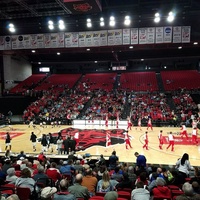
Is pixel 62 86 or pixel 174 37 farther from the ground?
pixel 174 37

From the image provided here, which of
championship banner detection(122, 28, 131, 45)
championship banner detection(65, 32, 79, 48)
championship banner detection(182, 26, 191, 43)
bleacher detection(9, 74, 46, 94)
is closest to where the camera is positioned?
championship banner detection(182, 26, 191, 43)

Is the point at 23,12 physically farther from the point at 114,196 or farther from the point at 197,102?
the point at 114,196

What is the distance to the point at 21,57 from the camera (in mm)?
40219

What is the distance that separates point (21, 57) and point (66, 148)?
3085 centimetres

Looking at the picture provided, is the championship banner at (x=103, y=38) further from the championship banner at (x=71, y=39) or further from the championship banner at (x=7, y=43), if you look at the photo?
the championship banner at (x=7, y=43)

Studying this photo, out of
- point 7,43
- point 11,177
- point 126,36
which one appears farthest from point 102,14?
point 11,177

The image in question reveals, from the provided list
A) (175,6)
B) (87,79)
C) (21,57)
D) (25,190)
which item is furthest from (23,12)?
(25,190)

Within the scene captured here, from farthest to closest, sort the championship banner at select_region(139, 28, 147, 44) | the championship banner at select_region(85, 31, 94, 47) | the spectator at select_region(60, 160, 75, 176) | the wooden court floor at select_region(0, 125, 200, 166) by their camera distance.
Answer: the championship banner at select_region(85, 31, 94, 47)
the championship banner at select_region(139, 28, 147, 44)
the wooden court floor at select_region(0, 125, 200, 166)
the spectator at select_region(60, 160, 75, 176)

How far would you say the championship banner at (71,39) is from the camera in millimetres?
27078

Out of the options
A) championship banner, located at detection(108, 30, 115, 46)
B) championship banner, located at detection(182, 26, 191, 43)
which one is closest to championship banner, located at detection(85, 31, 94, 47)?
championship banner, located at detection(108, 30, 115, 46)

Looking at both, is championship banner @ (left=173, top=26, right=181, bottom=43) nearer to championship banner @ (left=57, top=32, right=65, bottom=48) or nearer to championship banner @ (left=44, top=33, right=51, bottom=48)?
championship banner @ (left=57, top=32, right=65, bottom=48)

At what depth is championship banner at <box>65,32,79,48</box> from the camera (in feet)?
88.8

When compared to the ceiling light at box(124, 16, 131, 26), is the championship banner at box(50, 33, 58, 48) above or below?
below

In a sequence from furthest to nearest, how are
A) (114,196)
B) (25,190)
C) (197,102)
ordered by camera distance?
(197,102) → (25,190) → (114,196)
